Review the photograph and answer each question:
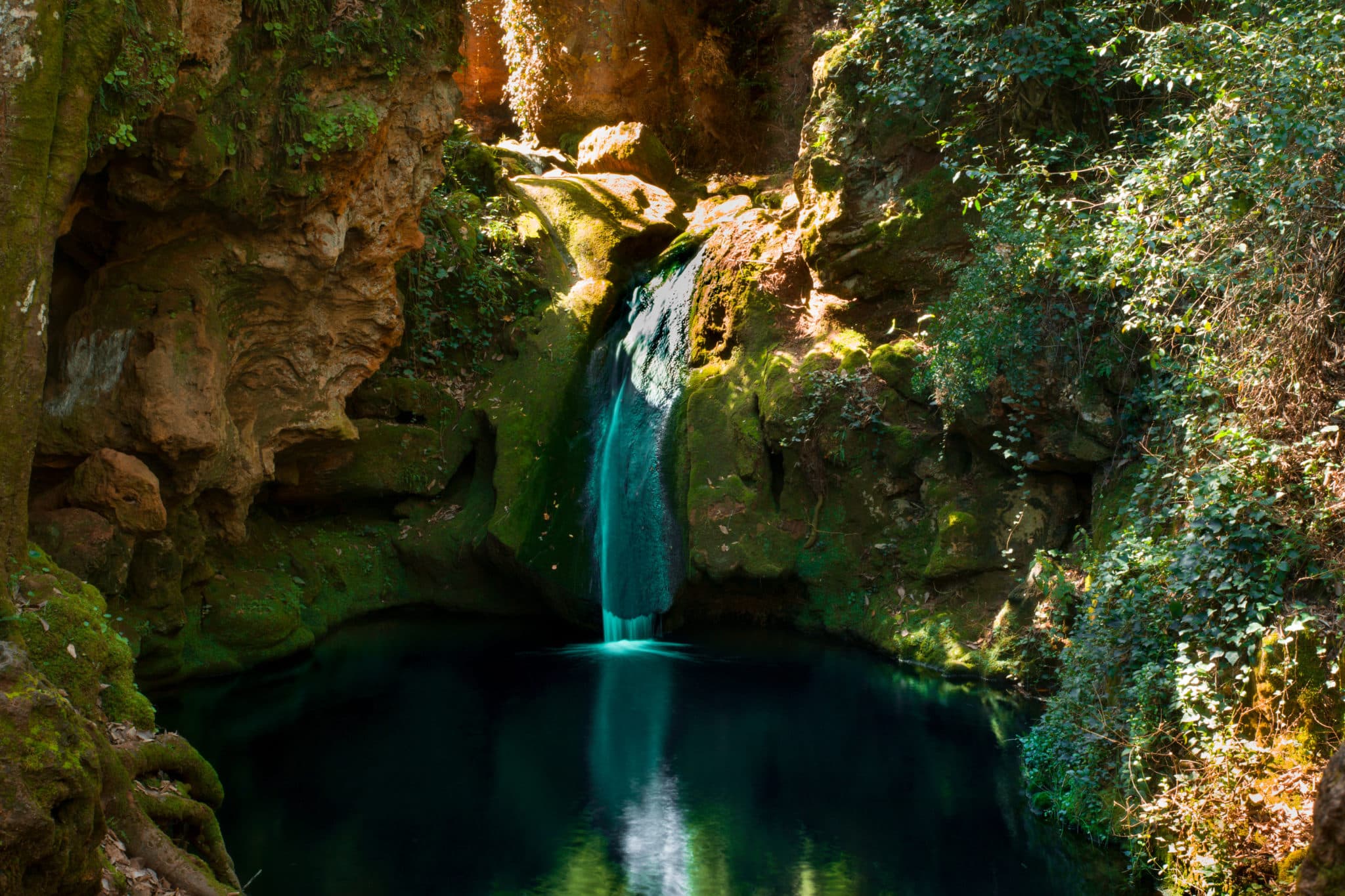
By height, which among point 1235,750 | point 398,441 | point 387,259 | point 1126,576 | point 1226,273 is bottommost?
point 1235,750

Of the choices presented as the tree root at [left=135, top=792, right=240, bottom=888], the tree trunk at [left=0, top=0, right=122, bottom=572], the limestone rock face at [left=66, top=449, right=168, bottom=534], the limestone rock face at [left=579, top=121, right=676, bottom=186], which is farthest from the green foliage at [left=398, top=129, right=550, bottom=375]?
the tree root at [left=135, top=792, right=240, bottom=888]

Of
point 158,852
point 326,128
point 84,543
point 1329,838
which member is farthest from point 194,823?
point 326,128

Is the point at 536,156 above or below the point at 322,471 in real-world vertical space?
above

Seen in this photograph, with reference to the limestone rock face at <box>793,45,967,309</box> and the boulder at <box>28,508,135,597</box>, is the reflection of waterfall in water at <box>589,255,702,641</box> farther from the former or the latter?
the boulder at <box>28,508,135,597</box>

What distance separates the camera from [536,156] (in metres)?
20.2

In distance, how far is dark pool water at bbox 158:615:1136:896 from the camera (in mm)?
7133

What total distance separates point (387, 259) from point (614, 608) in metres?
5.38

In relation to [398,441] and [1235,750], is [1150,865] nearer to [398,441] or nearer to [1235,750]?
[1235,750]

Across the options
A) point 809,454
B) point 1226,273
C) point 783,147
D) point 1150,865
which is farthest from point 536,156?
point 1150,865

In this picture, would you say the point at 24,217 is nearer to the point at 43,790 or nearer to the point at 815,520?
the point at 43,790

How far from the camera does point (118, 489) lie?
30.1 ft

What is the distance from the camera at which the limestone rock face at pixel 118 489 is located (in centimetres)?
910

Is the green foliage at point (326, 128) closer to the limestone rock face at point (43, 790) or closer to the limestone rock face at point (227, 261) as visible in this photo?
the limestone rock face at point (227, 261)

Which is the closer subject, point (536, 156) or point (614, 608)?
point (614, 608)
